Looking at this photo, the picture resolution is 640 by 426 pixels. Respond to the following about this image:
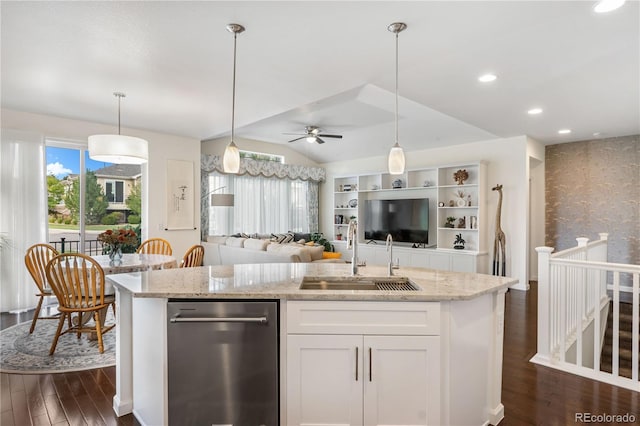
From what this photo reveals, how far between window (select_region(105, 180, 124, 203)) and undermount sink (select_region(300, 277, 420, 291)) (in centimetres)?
463

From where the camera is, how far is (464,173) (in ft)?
Result: 21.0

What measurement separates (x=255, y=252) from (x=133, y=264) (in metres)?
1.90

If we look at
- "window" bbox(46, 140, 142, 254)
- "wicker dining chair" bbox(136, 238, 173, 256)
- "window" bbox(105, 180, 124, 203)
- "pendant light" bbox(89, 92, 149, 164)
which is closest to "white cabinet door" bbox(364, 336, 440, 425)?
"pendant light" bbox(89, 92, 149, 164)

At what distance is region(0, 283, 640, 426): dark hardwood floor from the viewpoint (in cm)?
220

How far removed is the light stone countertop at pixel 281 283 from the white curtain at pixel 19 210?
3.36 meters

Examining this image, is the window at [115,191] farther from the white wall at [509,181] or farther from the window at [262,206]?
the white wall at [509,181]

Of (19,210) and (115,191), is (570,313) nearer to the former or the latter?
(115,191)

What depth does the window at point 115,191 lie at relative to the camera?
5488 mm

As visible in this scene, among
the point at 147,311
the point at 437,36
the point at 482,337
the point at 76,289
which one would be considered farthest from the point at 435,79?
the point at 76,289

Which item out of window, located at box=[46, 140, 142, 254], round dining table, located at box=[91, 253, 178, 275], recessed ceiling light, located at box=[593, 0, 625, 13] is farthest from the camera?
window, located at box=[46, 140, 142, 254]

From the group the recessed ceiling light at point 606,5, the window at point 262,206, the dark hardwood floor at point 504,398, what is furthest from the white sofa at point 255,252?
the recessed ceiling light at point 606,5

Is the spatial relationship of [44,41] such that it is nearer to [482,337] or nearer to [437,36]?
[437,36]

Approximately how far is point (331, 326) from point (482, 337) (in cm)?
91

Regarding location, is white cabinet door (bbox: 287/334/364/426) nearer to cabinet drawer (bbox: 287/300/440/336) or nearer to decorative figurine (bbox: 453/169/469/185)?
cabinet drawer (bbox: 287/300/440/336)
